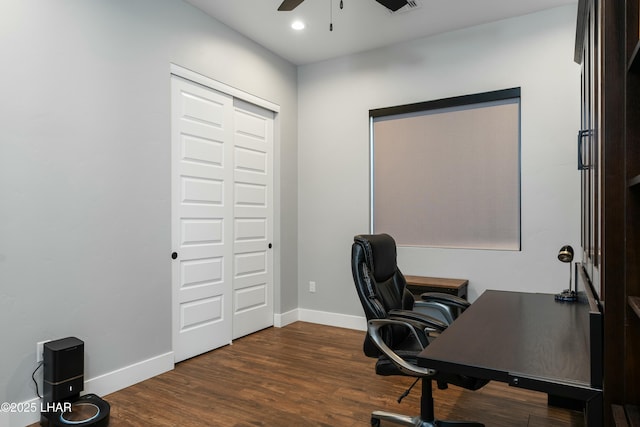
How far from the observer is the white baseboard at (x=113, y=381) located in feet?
7.57

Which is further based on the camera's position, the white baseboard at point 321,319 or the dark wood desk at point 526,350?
the white baseboard at point 321,319

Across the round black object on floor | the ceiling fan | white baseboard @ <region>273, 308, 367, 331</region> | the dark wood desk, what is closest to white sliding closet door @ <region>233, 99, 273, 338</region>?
white baseboard @ <region>273, 308, 367, 331</region>

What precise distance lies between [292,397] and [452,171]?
2559 mm

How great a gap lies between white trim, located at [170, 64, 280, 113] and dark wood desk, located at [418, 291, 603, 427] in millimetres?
2866

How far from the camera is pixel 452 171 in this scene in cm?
395

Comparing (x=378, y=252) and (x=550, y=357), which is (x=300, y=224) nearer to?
(x=378, y=252)

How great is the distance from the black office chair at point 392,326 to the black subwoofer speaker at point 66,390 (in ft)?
5.40

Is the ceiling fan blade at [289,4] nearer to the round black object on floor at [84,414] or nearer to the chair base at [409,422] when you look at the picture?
the chair base at [409,422]

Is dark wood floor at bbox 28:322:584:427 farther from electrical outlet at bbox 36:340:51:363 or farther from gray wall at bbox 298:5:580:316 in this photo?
gray wall at bbox 298:5:580:316

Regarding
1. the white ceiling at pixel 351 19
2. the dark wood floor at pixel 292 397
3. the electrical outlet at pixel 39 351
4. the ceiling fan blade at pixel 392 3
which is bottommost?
the dark wood floor at pixel 292 397

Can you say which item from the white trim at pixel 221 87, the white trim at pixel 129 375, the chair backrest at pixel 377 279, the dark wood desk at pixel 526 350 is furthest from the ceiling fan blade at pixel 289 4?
the white trim at pixel 129 375

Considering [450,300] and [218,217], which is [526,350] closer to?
[450,300]

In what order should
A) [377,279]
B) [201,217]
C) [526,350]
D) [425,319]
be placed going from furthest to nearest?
[201,217] < [377,279] < [425,319] < [526,350]

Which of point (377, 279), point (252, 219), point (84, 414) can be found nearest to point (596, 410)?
point (377, 279)
